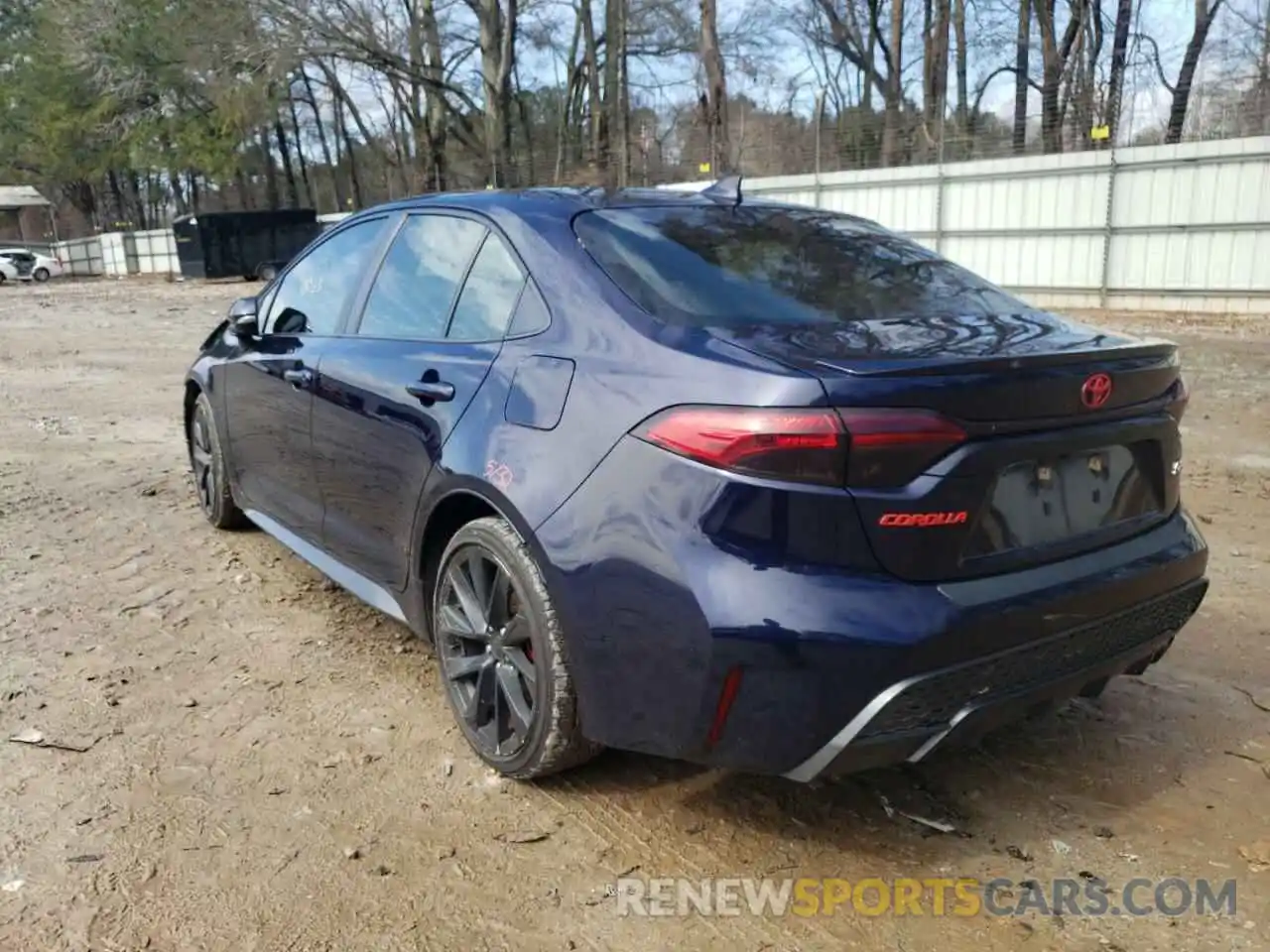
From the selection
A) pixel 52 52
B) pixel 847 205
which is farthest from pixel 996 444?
pixel 52 52

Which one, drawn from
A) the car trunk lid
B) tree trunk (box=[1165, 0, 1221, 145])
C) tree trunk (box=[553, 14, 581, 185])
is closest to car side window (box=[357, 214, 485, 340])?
the car trunk lid

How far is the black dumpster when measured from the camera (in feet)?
105

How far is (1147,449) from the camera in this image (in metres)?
2.62

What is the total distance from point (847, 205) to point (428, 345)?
17.1 metres

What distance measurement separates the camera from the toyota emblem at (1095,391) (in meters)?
2.38

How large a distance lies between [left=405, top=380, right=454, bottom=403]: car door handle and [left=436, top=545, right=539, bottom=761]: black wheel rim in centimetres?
45

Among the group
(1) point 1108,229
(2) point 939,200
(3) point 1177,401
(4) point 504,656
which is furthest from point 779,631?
(2) point 939,200

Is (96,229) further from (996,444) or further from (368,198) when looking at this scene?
(996,444)

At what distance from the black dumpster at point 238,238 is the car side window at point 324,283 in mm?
29850

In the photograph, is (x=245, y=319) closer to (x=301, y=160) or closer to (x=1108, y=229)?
(x=1108, y=229)

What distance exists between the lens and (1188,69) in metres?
21.1

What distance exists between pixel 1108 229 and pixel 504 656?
51.0 feet

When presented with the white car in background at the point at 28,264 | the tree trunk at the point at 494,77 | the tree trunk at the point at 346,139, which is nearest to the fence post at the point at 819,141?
the tree trunk at the point at 494,77

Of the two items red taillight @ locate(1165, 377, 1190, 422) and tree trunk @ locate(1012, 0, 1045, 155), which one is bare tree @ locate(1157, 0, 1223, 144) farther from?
red taillight @ locate(1165, 377, 1190, 422)
